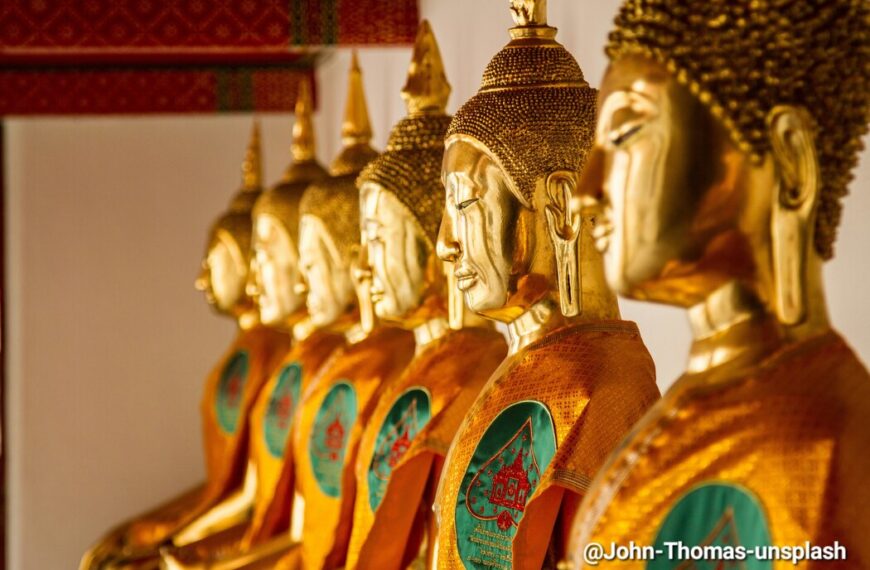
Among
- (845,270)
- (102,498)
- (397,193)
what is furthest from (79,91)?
(845,270)

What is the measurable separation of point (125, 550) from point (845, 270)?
3.05 m

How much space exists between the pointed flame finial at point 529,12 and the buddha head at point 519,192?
95mm

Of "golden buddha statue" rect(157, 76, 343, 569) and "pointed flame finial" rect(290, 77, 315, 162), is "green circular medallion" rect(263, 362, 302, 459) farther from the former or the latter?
"pointed flame finial" rect(290, 77, 315, 162)

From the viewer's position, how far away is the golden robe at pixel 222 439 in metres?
4.23

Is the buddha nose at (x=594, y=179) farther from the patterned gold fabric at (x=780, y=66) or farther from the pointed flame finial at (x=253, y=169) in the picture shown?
the pointed flame finial at (x=253, y=169)

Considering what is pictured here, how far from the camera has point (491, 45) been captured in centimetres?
320

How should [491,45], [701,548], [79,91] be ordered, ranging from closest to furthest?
[701,548] < [491,45] < [79,91]

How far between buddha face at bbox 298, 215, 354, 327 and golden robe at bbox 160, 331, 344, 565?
0.90 ft

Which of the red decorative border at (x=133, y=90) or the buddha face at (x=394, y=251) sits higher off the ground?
the red decorative border at (x=133, y=90)

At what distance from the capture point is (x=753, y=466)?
55.5 inches

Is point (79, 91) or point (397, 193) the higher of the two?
point (79, 91)

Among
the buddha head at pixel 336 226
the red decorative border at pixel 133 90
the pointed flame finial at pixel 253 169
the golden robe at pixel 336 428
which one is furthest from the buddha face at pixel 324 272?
the red decorative border at pixel 133 90

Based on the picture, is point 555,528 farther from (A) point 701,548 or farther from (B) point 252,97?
(B) point 252,97

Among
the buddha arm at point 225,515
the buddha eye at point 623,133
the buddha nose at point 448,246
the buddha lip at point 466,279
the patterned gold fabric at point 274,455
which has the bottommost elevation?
the buddha arm at point 225,515
